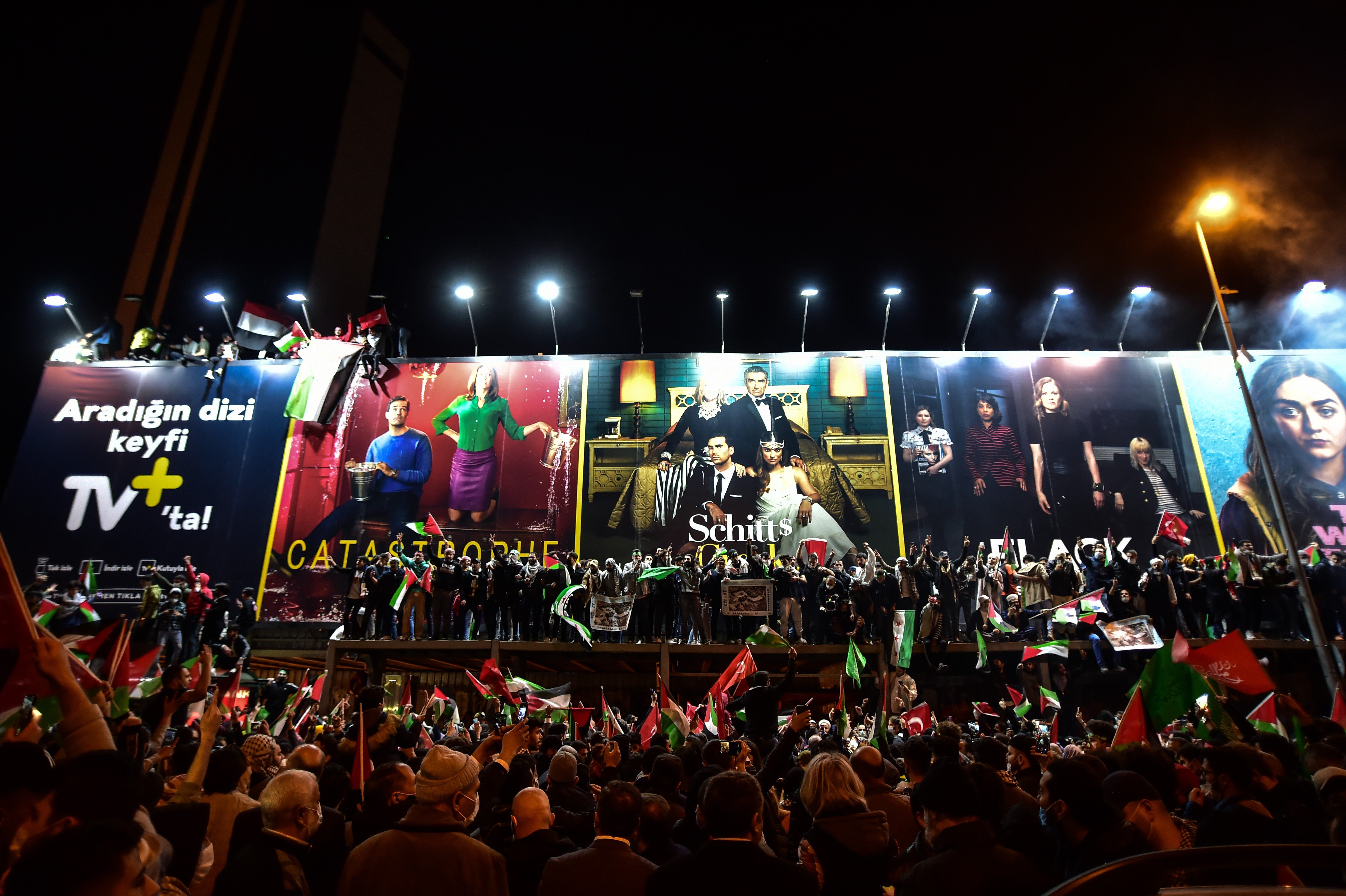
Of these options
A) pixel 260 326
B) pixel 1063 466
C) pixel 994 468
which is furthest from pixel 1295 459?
pixel 260 326

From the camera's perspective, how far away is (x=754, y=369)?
84.4ft

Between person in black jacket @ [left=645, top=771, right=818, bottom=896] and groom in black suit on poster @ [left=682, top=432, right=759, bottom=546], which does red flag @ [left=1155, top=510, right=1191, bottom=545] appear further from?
person in black jacket @ [left=645, top=771, right=818, bottom=896]

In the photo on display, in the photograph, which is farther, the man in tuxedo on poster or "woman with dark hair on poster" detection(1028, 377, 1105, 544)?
the man in tuxedo on poster

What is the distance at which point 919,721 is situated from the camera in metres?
11.7

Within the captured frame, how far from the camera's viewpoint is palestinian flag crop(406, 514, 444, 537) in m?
21.8

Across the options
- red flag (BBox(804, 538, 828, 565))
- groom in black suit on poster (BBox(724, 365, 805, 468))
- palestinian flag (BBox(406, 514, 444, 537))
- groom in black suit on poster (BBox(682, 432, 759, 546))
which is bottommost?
red flag (BBox(804, 538, 828, 565))

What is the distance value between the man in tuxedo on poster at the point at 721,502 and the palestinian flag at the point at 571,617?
4.53 meters

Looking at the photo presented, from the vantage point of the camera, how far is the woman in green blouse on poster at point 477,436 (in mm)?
24359

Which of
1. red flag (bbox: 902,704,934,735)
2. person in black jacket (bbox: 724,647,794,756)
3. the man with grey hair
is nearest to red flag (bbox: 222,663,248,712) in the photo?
the man with grey hair

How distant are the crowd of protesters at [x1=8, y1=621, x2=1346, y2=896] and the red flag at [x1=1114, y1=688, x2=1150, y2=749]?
4.05ft

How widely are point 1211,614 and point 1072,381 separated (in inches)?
343

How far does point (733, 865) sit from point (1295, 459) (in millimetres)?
29099

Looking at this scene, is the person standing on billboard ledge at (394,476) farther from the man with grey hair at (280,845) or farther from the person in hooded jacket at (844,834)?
the person in hooded jacket at (844,834)

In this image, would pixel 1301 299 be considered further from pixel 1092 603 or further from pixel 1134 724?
pixel 1134 724
